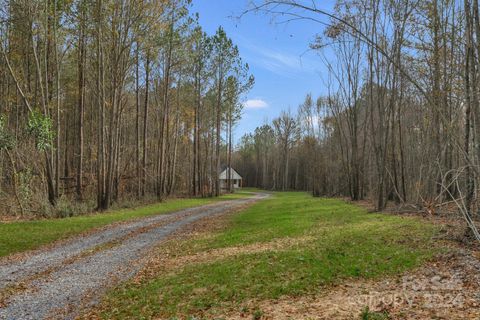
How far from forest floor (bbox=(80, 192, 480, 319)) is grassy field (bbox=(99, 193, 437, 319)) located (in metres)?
0.02

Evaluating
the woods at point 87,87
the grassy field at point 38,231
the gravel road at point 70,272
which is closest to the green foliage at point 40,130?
the woods at point 87,87

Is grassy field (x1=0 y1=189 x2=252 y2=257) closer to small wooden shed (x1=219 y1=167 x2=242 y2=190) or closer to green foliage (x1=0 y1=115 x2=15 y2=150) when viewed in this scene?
green foliage (x1=0 y1=115 x2=15 y2=150)

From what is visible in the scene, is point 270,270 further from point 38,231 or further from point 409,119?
point 409,119

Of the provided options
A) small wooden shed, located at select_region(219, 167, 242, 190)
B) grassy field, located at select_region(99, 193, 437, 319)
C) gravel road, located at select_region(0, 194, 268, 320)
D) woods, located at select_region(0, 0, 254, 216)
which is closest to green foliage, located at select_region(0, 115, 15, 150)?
woods, located at select_region(0, 0, 254, 216)

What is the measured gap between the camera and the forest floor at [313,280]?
5.70 meters

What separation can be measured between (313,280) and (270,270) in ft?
3.56

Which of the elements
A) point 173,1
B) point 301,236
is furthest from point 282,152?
point 301,236

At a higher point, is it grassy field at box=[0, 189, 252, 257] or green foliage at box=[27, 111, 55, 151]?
green foliage at box=[27, 111, 55, 151]

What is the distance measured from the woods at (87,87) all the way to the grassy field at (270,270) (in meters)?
→ 11.1

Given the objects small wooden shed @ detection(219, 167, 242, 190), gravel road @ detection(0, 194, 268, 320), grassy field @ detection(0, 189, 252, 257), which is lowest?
gravel road @ detection(0, 194, 268, 320)

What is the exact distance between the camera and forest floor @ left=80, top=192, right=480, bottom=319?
5.70m

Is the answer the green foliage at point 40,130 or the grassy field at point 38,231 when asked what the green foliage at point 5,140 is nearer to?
the green foliage at point 40,130

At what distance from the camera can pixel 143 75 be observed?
31.2m

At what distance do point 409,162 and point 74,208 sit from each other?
18.7 meters
